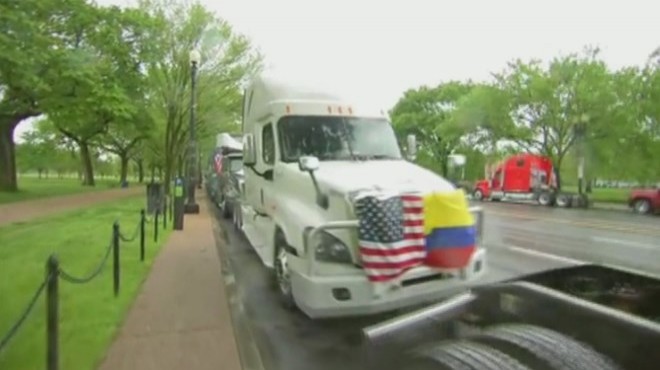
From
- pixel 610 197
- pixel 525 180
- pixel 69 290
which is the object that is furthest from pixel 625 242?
pixel 610 197

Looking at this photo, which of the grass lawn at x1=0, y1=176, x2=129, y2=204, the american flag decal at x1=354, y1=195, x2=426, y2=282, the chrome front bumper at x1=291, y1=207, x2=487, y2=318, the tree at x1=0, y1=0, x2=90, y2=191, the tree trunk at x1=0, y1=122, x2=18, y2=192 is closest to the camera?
the american flag decal at x1=354, y1=195, x2=426, y2=282

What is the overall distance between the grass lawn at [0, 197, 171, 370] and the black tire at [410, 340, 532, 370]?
10.7ft

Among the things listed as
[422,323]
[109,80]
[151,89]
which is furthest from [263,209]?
[151,89]

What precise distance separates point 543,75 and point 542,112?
229 centimetres

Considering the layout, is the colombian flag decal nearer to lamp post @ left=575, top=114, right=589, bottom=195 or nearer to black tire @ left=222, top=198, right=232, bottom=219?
black tire @ left=222, top=198, right=232, bottom=219

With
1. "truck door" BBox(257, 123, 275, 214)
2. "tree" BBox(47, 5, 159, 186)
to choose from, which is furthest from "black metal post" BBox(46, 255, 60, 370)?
"tree" BBox(47, 5, 159, 186)

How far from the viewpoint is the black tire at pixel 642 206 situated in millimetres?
25453

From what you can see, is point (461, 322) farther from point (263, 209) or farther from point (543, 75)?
point (543, 75)

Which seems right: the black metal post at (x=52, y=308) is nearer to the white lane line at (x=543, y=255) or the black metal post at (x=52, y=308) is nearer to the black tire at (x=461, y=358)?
the black tire at (x=461, y=358)

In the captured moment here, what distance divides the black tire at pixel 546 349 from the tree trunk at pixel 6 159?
35.1 meters

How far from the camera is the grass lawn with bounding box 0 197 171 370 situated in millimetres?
4988

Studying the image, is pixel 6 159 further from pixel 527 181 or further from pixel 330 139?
pixel 330 139

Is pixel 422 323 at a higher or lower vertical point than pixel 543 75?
lower

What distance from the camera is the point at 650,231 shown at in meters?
16.6
